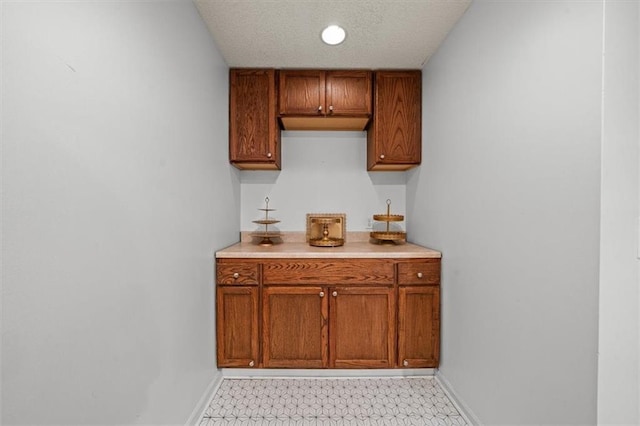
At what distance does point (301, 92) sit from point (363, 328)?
6.11 feet

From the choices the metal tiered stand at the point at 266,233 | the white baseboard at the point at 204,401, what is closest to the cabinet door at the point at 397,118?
the metal tiered stand at the point at 266,233

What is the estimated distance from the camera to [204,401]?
1690mm

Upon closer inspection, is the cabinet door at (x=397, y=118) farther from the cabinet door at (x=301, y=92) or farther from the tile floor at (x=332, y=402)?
the tile floor at (x=332, y=402)

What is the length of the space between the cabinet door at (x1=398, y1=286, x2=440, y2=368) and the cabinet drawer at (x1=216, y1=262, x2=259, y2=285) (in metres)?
1.04

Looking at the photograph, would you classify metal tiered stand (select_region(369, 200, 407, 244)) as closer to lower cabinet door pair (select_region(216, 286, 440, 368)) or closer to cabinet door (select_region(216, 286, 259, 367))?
lower cabinet door pair (select_region(216, 286, 440, 368))

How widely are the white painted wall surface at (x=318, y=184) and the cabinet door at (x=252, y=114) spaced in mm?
384

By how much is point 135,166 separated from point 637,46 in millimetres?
1701

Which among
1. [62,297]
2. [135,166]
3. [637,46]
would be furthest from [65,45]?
[637,46]

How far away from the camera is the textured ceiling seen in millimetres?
1603

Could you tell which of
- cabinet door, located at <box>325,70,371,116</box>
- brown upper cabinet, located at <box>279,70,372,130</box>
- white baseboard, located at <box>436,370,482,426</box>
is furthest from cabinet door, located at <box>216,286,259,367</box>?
cabinet door, located at <box>325,70,371,116</box>

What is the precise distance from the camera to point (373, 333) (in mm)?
1977

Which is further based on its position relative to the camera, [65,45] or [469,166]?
[469,166]

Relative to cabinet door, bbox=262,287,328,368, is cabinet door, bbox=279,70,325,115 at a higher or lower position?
higher

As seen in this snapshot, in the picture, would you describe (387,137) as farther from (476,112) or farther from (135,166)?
(135,166)
